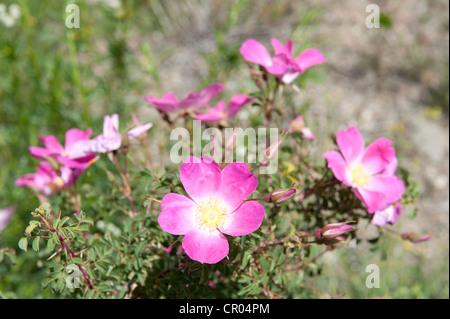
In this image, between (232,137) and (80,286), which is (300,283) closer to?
(232,137)

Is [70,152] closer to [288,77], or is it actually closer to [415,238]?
[288,77]

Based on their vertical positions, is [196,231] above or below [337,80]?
below

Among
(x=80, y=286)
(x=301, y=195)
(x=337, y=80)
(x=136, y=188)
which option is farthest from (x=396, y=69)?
(x=80, y=286)

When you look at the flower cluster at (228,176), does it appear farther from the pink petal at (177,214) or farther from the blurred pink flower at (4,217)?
the blurred pink flower at (4,217)

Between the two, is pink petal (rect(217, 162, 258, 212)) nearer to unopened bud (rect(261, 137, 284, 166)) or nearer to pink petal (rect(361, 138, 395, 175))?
unopened bud (rect(261, 137, 284, 166))

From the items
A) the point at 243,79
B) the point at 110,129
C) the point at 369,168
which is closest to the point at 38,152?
the point at 110,129

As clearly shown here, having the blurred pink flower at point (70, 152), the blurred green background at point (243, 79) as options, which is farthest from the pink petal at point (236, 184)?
the blurred green background at point (243, 79)
